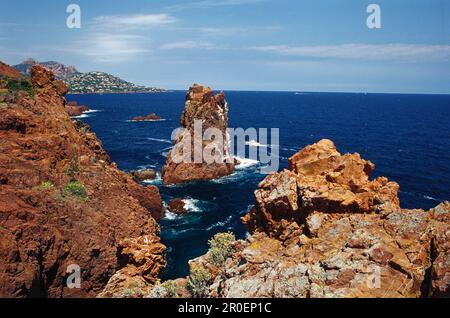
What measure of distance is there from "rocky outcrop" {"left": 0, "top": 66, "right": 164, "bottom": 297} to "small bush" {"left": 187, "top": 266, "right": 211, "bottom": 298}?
9496mm

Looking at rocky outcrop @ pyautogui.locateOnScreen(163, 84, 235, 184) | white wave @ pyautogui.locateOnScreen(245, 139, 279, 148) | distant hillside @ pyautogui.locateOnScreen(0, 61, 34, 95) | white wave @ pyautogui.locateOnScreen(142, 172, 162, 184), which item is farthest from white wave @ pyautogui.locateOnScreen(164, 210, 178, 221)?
white wave @ pyautogui.locateOnScreen(245, 139, 279, 148)

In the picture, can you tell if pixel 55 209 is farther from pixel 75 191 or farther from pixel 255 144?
pixel 255 144

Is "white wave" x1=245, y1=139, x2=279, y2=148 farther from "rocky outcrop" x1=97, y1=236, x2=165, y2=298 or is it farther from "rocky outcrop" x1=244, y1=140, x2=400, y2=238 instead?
"rocky outcrop" x1=244, y1=140, x2=400, y2=238

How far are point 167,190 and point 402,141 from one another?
91.7m

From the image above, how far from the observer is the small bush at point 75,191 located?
43.3 meters

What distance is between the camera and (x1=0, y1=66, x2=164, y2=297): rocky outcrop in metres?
33.3

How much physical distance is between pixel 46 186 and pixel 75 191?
3.52 m

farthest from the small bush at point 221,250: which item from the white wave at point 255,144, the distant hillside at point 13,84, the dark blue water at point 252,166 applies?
the white wave at point 255,144

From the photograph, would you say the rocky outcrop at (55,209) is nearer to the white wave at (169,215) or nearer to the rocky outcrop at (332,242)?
the white wave at (169,215)

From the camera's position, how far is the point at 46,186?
41.7 m

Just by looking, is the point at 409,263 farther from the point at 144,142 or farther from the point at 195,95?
the point at 144,142

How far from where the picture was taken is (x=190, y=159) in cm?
8350

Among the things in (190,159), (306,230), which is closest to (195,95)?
(190,159)
